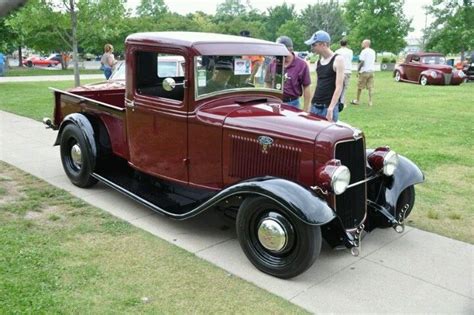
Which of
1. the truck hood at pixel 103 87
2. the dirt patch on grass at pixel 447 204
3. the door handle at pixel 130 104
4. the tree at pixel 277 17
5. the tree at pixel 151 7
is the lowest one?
the dirt patch on grass at pixel 447 204

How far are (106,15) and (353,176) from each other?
510 inches

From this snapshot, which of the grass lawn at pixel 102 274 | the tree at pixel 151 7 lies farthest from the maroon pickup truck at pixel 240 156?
the tree at pixel 151 7

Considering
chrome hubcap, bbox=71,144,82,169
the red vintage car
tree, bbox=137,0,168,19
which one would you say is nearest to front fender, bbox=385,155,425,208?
chrome hubcap, bbox=71,144,82,169

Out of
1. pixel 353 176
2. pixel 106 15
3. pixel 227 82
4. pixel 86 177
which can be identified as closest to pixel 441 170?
pixel 353 176

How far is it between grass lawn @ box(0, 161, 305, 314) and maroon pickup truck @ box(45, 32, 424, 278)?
0.41 meters

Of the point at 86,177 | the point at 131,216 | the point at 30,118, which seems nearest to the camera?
the point at 131,216

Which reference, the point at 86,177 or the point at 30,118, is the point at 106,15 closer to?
the point at 30,118

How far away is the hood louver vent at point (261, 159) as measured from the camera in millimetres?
3799

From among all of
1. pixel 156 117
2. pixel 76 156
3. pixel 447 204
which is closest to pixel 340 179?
pixel 156 117

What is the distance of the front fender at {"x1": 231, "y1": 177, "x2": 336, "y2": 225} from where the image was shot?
11.0 ft

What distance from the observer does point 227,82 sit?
4.47m

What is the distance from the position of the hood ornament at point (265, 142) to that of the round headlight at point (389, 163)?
1182 mm

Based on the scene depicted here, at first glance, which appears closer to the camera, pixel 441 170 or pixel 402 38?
pixel 441 170

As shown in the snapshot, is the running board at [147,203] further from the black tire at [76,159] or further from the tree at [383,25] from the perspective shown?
the tree at [383,25]
